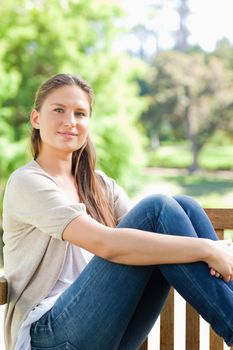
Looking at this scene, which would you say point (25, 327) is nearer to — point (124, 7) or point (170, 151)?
point (124, 7)

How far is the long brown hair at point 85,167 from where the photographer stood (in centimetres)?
203

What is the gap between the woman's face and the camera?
199 cm

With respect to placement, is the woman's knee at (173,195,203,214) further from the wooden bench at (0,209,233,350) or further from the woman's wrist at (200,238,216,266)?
the wooden bench at (0,209,233,350)

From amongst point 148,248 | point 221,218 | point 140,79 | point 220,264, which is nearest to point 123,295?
point 148,248

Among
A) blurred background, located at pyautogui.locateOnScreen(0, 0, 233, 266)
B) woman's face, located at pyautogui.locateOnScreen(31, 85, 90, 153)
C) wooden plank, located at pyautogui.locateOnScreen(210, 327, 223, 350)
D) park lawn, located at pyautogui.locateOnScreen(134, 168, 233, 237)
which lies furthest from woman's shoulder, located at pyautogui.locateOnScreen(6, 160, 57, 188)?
park lawn, located at pyautogui.locateOnScreen(134, 168, 233, 237)

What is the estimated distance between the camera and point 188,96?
16.1 metres

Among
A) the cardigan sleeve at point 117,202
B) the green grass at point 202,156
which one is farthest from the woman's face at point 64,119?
the green grass at point 202,156

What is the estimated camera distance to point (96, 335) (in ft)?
5.81

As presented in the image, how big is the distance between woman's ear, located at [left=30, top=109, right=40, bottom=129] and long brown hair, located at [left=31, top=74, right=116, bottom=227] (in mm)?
12

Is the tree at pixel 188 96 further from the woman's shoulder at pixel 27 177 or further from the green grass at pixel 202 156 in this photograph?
the woman's shoulder at pixel 27 177

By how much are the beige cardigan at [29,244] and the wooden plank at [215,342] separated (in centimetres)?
60

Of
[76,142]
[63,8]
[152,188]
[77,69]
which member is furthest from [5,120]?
[76,142]

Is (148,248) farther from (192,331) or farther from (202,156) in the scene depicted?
(202,156)

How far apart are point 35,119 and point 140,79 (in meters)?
14.0
